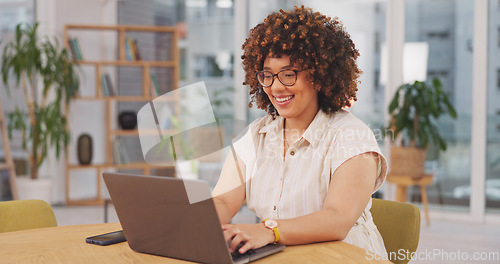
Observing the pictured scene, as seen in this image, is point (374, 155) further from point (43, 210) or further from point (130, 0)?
point (130, 0)

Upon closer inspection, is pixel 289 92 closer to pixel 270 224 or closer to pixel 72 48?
pixel 270 224

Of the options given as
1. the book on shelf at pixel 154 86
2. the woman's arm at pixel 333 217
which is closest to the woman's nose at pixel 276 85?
the woman's arm at pixel 333 217

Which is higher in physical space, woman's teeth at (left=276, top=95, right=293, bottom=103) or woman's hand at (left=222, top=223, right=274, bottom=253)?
woman's teeth at (left=276, top=95, right=293, bottom=103)

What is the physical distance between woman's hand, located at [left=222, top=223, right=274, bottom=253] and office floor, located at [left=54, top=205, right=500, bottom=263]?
1.80 metres

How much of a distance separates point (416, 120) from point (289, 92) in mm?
3184

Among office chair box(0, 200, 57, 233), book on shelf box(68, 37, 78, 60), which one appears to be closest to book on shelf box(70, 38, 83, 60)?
book on shelf box(68, 37, 78, 60)

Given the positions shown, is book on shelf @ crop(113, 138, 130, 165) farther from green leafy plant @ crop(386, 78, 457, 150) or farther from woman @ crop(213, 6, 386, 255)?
woman @ crop(213, 6, 386, 255)

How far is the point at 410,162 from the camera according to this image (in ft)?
14.5

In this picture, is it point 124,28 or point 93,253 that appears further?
point 124,28

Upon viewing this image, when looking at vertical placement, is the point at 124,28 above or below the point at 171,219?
above

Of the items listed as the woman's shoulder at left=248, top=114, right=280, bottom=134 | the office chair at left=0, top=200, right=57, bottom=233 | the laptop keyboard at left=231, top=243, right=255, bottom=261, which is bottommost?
the office chair at left=0, top=200, right=57, bottom=233

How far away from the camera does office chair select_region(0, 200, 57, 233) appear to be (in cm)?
180

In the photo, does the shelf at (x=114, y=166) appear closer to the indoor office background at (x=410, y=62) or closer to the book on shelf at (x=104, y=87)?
the indoor office background at (x=410, y=62)

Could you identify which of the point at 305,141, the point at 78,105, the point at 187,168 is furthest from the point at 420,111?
the point at 78,105
